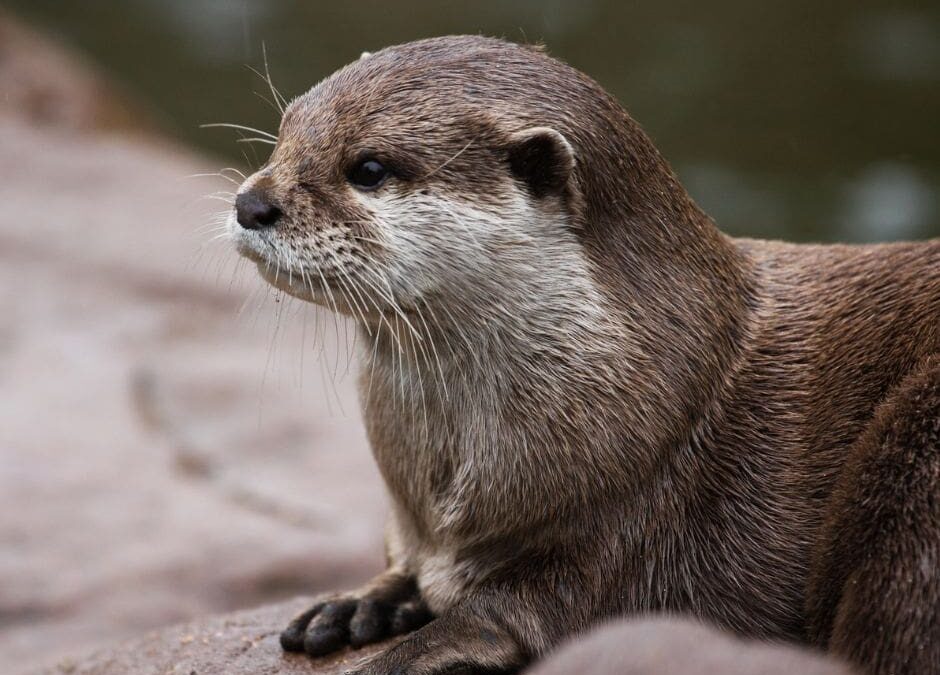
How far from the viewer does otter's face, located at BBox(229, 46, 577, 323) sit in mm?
2889

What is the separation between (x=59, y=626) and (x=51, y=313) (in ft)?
7.31

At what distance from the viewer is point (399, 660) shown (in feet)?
9.38

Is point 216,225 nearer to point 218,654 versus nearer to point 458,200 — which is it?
point 458,200

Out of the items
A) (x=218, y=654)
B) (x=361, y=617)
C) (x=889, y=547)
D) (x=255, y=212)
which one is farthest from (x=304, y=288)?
(x=889, y=547)

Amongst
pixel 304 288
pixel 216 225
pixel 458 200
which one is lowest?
pixel 304 288

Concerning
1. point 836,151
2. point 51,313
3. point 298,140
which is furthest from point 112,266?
point 836,151

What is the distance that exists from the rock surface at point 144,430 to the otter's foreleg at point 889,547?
1603 mm

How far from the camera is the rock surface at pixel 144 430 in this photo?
495 centimetres

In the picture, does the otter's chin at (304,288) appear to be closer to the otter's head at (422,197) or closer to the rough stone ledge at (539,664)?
the otter's head at (422,197)

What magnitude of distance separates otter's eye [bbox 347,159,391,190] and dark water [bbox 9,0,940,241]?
28.2 ft

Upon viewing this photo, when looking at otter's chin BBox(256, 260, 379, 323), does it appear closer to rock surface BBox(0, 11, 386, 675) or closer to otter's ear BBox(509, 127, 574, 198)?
otter's ear BBox(509, 127, 574, 198)

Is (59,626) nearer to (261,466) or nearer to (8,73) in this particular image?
(261,466)

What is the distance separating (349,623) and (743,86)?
9528mm

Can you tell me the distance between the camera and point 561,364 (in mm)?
2916
